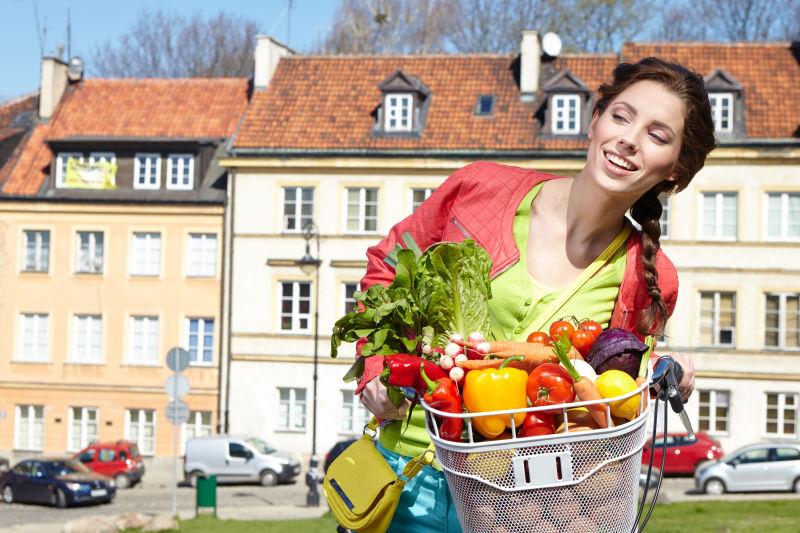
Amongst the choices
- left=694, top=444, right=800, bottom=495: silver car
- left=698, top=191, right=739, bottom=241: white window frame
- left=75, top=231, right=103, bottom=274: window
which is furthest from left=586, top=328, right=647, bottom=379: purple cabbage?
left=75, top=231, right=103, bottom=274: window

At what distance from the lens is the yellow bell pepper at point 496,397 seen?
3.02 meters

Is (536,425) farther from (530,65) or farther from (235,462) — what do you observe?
(530,65)

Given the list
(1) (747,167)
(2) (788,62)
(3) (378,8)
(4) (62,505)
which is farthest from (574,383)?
(3) (378,8)

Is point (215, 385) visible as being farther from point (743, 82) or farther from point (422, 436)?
point (422, 436)

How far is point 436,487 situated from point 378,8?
6470 centimetres

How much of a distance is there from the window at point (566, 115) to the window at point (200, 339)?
13.6 m

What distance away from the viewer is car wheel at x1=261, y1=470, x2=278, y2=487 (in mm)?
40750

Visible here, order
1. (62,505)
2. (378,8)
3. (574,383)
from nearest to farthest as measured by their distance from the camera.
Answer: (574,383)
(62,505)
(378,8)

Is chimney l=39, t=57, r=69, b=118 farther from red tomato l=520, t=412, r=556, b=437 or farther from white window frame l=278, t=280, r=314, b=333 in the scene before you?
red tomato l=520, t=412, r=556, b=437

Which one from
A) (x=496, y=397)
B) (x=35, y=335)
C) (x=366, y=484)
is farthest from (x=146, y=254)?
(x=496, y=397)

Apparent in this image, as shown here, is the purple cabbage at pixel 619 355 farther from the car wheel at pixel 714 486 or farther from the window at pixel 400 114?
the window at pixel 400 114

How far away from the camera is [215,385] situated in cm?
4616

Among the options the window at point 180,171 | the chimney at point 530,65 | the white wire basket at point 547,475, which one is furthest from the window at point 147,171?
the white wire basket at point 547,475

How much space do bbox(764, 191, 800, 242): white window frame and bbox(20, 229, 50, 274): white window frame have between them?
80.7 ft
